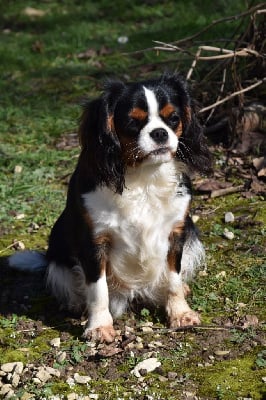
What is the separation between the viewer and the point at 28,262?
16.3 feet

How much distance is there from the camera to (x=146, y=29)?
33.4ft

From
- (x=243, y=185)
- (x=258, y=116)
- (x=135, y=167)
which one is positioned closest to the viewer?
(x=135, y=167)

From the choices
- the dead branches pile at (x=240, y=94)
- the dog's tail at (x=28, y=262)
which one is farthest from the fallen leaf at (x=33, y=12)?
the dog's tail at (x=28, y=262)

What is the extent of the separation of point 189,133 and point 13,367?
1.49 metres

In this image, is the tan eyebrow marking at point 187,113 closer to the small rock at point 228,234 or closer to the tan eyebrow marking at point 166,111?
the tan eyebrow marking at point 166,111

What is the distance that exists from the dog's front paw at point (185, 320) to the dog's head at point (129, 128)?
2.61 ft

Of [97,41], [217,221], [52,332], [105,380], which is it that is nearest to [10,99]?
[97,41]

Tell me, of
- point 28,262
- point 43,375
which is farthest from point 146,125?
point 28,262

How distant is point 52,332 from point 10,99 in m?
4.28

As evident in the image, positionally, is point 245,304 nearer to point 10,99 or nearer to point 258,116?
point 258,116

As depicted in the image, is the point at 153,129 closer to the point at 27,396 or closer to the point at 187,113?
the point at 187,113

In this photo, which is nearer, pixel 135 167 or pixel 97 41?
pixel 135 167

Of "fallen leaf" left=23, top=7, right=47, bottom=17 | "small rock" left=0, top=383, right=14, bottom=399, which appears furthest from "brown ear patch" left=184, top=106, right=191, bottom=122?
"fallen leaf" left=23, top=7, right=47, bottom=17

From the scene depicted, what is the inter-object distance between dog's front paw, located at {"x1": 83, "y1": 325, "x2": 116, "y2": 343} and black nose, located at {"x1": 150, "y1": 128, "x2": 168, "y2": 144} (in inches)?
41.2
